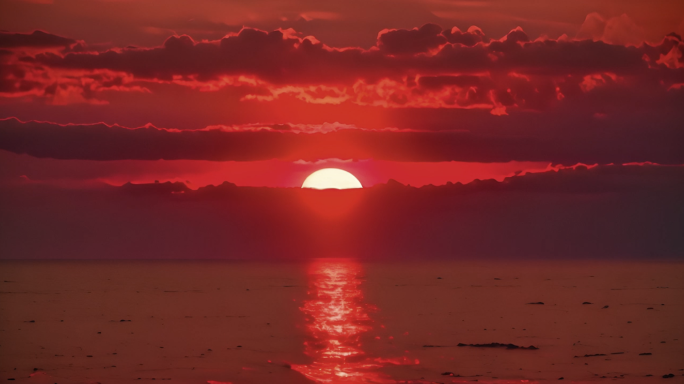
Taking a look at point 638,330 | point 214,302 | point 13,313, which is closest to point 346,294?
point 214,302

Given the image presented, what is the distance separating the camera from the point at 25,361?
49781mm

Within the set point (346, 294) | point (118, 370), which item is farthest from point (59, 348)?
point (346, 294)

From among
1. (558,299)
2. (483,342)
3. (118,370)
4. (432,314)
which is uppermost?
(558,299)

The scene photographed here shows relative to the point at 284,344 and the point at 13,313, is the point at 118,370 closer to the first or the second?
the point at 284,344

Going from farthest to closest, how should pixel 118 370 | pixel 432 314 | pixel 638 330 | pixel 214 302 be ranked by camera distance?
1. pixel 214 302
2. pixel 432 314
3. pixel 638 330
4. pixel 118 370

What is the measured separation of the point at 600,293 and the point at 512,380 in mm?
81969

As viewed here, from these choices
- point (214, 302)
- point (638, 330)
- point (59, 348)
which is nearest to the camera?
point (59, 348)

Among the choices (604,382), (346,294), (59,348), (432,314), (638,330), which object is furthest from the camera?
(346,294)

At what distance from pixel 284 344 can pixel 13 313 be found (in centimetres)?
4374

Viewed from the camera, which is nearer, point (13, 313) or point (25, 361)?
point (25, 361)

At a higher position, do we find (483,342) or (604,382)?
(483,342)

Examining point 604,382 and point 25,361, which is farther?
point 25,361

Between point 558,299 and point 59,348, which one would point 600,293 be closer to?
point 558,299

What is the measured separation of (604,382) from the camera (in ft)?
137
